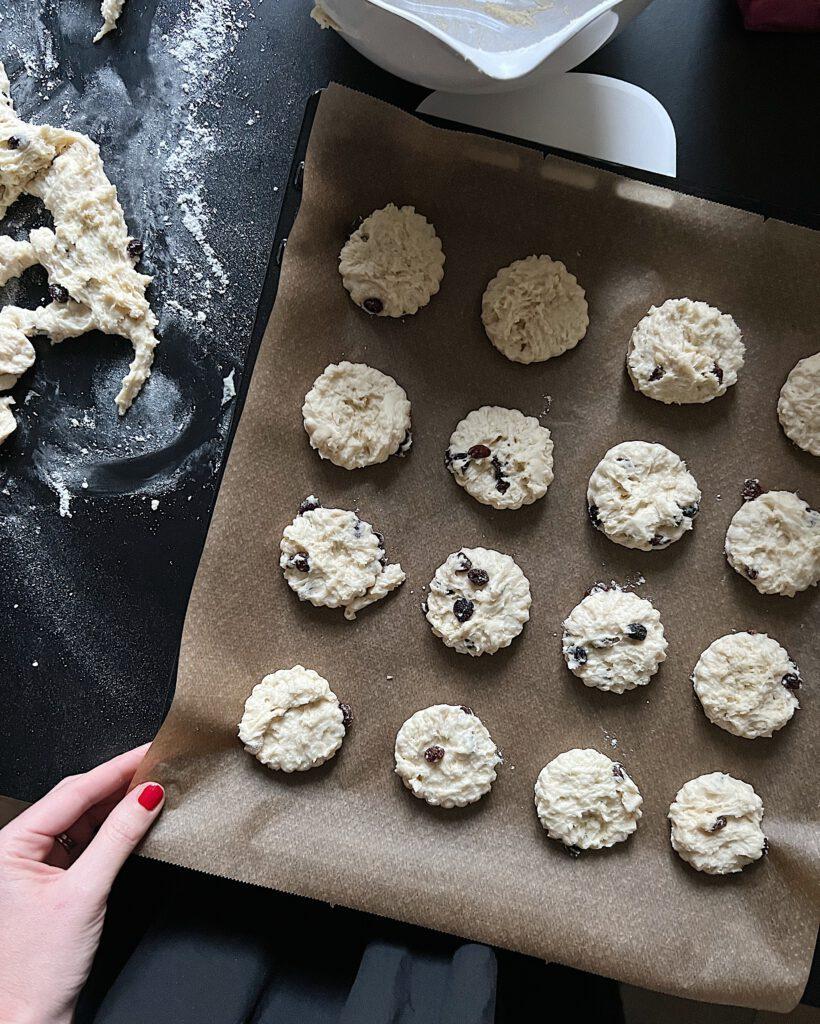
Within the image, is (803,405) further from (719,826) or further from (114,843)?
(114,843)

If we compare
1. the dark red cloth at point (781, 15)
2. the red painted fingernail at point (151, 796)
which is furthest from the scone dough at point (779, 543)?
the red painted fingernail at point (151, 796)

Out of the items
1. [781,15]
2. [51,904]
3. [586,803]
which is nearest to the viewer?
[51,904]

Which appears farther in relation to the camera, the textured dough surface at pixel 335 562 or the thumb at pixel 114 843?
the textured dough surface at pixel 335 562

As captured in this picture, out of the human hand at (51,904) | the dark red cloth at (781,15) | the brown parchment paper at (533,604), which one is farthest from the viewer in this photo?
the dark red cloth at (781,15)

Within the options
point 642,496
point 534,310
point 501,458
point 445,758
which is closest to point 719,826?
point 445,758

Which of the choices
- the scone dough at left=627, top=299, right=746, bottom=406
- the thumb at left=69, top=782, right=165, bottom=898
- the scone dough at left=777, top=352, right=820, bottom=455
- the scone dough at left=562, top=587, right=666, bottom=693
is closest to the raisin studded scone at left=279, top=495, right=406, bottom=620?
the scone dough at left=562, top=587, right=666, bottom=693

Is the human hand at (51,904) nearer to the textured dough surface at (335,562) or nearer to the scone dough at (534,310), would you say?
the textured dough surface at (335,562)
